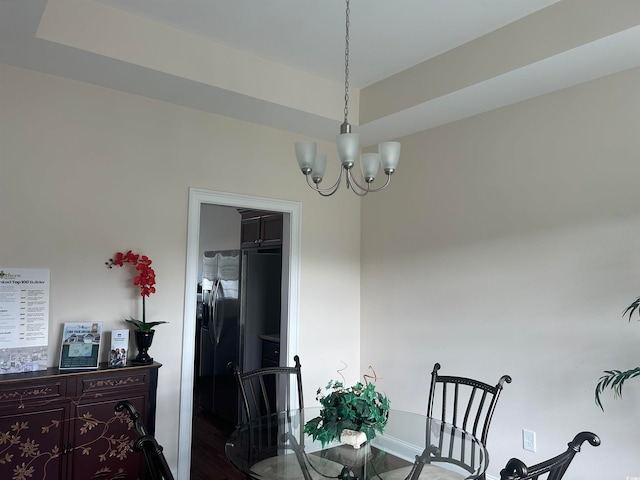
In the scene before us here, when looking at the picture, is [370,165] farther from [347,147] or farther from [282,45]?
[282,45]

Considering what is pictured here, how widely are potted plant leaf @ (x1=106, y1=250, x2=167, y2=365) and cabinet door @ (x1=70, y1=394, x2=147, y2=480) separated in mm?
301

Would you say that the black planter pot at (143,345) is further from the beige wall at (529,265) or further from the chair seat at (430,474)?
the beige wall at (529,265)

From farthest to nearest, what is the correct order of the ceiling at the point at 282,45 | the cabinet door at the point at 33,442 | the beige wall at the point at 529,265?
the beige wall at the point at 529,265
the ceiling at the point at 282,45
the cabinet door at the point at 33,442

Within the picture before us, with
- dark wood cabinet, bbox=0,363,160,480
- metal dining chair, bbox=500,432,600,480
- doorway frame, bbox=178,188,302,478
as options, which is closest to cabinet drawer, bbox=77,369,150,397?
dark wood cabinet, bbox=0,363,160,480

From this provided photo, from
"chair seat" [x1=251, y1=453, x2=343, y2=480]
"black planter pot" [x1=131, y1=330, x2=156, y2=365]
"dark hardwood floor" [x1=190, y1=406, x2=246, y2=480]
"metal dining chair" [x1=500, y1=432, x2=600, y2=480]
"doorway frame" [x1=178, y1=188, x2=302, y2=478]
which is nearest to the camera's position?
"metal dining chair" [x1=500, y1=432, x2=600, y2=480]

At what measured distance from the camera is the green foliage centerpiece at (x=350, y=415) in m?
1.97

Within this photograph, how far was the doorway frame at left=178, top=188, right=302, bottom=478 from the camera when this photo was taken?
323 cm

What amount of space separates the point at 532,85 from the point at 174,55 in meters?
2.30

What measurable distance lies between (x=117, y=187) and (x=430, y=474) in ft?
8.44

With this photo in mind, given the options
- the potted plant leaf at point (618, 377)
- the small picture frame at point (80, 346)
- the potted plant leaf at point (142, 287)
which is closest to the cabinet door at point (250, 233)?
the potted plant leaf at point (142, 287)

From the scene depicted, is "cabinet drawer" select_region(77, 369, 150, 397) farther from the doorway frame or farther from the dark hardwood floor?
the dark hardwood floor

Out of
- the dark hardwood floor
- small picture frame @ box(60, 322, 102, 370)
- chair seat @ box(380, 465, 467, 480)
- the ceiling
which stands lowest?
the dark hardwood floor

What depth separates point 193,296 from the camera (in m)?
3.36

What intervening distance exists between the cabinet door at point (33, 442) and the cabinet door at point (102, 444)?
Answer: 0.22 feet
